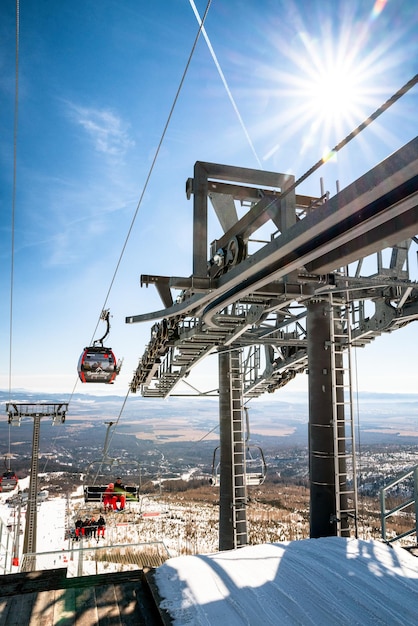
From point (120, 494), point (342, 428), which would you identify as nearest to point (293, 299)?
point (342, 428)

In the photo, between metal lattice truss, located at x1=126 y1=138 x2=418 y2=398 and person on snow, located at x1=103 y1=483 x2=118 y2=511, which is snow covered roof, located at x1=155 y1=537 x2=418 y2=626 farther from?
person on snow, located at x1=103 y1=483 x2=118 y2=511

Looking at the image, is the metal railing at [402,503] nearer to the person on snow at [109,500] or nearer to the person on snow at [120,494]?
the person on snow at [120,494]

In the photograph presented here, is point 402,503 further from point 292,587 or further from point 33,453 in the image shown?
point 33,453

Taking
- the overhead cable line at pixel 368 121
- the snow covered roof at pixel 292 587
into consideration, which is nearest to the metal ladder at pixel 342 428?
the snow covered roof at pixel 292 587

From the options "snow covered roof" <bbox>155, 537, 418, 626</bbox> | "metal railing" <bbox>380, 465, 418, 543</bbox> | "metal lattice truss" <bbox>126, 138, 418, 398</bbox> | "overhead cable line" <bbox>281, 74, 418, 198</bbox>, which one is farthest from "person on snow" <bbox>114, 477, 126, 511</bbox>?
"overhead cable line" <bbox>281, 74, 418, 198</bbox>

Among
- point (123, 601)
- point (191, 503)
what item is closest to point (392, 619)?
point (123, 601)

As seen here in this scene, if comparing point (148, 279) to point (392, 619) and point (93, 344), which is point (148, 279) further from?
point (93, 344)
